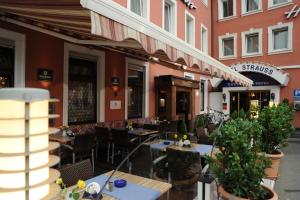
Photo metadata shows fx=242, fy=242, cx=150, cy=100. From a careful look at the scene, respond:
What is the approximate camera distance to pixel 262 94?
14492mm

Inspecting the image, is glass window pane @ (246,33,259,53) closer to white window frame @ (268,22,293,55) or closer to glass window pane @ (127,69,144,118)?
white window frame @ (268,22,293,55)

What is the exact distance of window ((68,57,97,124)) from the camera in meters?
6.96

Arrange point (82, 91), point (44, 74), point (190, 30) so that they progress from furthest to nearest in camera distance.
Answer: point (190, 30) → point (82, 91) → point (44, 74)

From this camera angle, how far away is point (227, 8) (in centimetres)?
1669

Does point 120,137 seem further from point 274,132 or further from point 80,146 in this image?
point 274,132

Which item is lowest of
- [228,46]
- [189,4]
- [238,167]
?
[238,167]

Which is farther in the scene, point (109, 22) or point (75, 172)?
point (75, 172)

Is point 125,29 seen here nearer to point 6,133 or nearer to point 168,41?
point 168,41

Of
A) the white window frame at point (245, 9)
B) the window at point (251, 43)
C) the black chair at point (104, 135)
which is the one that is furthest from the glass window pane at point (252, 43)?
the black chair at point (104, 135)

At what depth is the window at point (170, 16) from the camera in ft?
37.1

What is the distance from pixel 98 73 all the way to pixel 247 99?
10.8m

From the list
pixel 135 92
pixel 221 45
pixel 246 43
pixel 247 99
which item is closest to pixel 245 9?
pixel 246 43

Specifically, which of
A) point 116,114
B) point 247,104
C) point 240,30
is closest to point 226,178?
point 116,114

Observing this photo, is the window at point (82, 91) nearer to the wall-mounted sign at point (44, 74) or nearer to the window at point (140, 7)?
the wall-mounted sign at point (44, 74)
